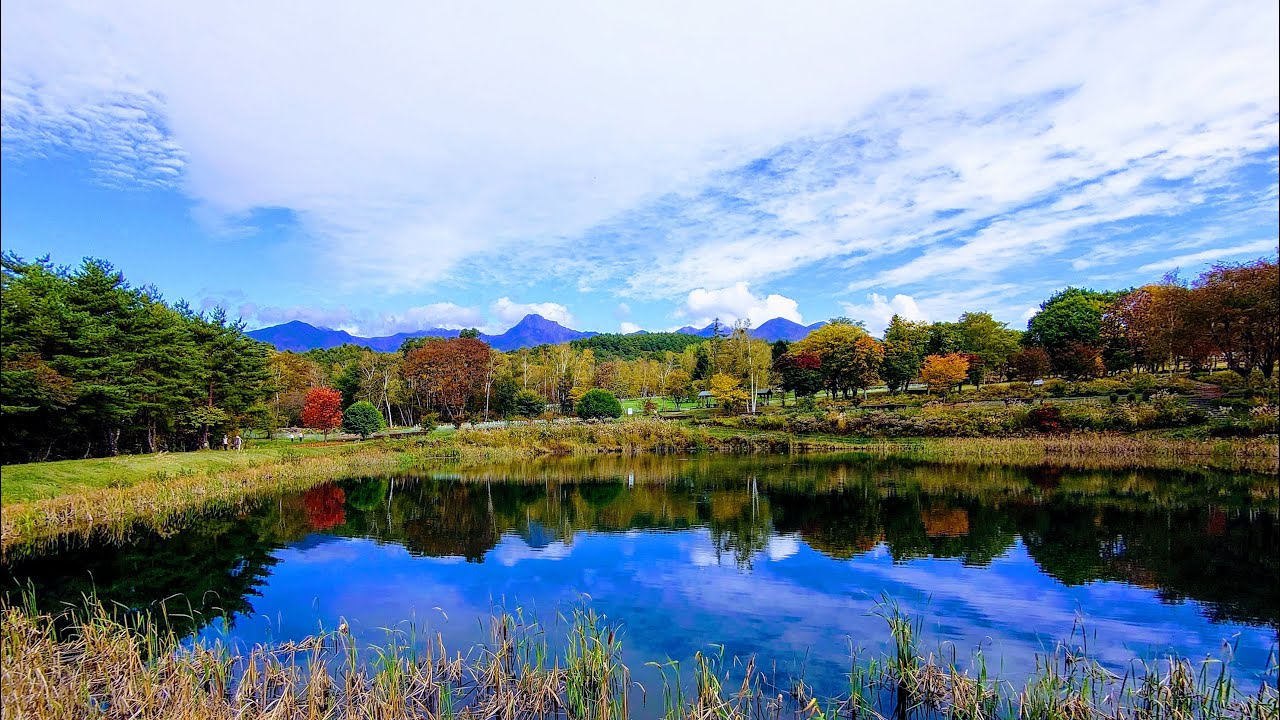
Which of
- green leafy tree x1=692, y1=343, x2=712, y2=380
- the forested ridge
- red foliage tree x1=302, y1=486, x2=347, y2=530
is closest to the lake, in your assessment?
red foliage tree x1=302, y1=486, x2=347, y2=530

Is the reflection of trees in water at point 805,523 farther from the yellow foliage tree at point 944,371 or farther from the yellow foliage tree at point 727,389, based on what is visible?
the yellow foliage tree at point 727,389

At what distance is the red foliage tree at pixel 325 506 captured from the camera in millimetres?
19406

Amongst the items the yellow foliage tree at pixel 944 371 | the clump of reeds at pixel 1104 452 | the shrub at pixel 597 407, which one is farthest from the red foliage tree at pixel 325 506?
the yellow foliage tree at pixel 944 371

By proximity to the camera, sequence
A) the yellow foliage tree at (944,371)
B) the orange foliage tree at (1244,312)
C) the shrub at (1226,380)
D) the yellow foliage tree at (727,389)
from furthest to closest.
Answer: the yellow foliage tree at (727,389), the yellow foliage tree at (944,371), the shrub at (1226,380), the orange foliage tree at (1244,312)

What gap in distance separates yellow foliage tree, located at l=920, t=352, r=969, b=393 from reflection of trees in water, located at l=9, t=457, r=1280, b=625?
21269mm

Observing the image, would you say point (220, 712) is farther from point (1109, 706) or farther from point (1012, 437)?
point (1012, 437)

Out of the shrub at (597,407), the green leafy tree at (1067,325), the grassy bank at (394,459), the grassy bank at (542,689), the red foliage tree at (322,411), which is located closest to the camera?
the grassy bank at (542,689)

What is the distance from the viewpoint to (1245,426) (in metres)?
26.7

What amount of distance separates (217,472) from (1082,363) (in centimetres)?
5684

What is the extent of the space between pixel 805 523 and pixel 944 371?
114ft

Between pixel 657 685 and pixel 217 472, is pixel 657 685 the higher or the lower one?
the lower one

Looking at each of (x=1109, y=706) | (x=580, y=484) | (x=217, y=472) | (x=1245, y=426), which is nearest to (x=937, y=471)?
(x=1245, y=426)

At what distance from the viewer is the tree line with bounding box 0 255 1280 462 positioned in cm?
2044

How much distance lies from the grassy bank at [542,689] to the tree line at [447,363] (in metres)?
11.4
